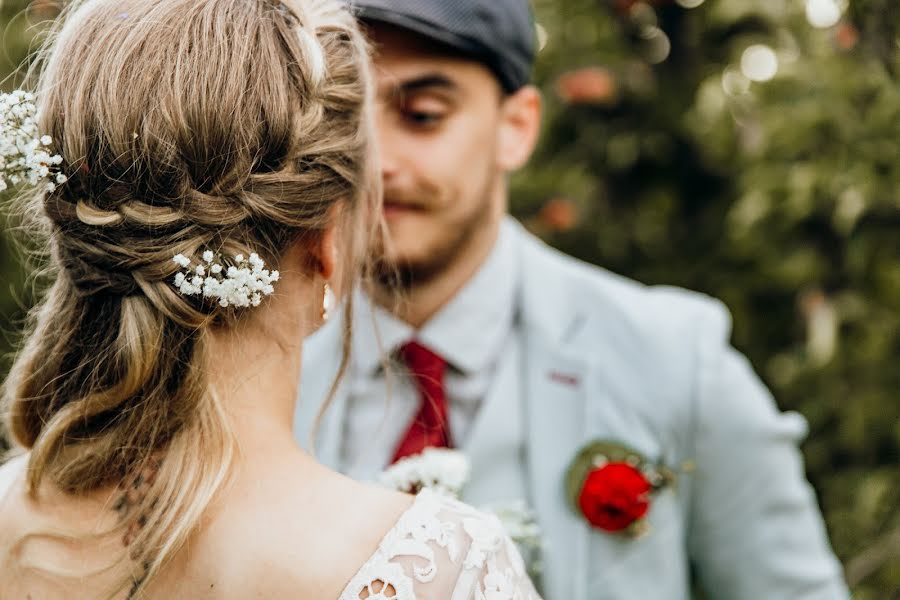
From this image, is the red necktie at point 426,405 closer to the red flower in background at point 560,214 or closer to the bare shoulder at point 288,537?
the bare shoulder at point 288,537

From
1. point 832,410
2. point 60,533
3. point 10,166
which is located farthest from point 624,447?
point 10,166

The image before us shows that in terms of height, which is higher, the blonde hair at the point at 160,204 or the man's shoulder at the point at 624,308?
the blonde hair at the point at 160,204

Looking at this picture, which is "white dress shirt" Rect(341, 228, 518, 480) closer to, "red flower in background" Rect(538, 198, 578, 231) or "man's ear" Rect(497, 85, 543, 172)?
"man's ear" Rect(497, 85, 543, 172)

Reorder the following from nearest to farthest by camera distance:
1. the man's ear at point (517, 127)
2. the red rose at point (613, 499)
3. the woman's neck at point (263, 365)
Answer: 1. the woman's neck at point (263, 365)
2. the red rose at point (613, 499)
3. the man's ear at point (517, 127)

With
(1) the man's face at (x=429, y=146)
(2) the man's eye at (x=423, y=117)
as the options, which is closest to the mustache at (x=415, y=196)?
(1) the man's face at (x=429, y=146)

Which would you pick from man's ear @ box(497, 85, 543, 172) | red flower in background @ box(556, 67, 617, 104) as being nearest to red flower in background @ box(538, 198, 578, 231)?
red flower in background @ box(556, 67, 617, 104)

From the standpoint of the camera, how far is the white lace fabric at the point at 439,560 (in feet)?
4.71

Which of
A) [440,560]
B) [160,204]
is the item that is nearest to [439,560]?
[440,560]

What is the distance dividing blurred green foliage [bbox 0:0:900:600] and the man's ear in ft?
2.26

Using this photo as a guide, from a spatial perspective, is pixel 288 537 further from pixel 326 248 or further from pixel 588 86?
pixel 588 86

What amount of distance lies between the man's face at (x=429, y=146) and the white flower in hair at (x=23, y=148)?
4.08 feet

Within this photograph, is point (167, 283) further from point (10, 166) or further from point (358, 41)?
point (358, 41)

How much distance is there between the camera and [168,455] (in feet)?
5.02

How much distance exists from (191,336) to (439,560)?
0.50m
